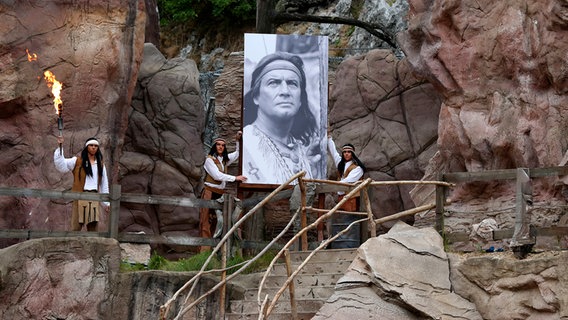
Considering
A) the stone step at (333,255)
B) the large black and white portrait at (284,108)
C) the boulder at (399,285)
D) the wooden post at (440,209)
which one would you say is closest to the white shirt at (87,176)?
the large black and white portrait at (284,108)

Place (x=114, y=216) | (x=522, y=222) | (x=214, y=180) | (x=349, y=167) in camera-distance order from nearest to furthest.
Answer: (x=522, y=222)
(x=114, y=216)
(x=349, y=167)
(x=214, y=180)

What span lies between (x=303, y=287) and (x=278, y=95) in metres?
4.08

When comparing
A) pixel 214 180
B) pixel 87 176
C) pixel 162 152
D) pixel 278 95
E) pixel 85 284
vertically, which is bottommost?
pixel 85 284

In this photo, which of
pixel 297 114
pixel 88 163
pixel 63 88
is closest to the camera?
pixel 88 163

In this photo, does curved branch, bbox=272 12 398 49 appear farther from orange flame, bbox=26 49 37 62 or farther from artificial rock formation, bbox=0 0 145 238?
orange flame, bbox=26 49 37 62

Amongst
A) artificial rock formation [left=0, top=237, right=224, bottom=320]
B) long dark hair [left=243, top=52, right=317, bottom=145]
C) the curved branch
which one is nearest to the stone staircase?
artificial rock formation [left=0, top=237, right=224, bottom=320]

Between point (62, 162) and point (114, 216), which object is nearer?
point (114, 216)

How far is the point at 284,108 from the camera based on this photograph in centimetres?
1759

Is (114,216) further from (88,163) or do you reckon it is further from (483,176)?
(483,176)

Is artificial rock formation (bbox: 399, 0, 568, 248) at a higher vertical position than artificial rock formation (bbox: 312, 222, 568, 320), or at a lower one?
higher

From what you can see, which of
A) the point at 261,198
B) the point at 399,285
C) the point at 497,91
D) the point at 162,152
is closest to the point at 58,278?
the point at 261,198

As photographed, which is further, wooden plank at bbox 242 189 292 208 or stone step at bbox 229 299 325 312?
wooden plank at bbox 242 189 292 208

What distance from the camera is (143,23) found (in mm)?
20203

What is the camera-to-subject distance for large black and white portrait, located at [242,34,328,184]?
17.3 metres
